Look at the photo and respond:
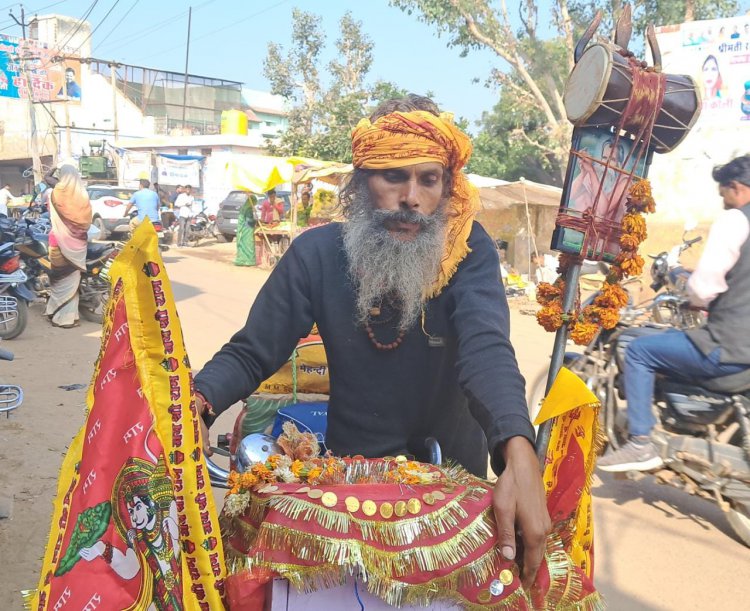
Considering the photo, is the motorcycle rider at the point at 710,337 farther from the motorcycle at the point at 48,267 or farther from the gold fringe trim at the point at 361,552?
the motorcycle at the point at 48,267

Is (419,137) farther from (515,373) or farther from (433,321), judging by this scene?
(515,373)

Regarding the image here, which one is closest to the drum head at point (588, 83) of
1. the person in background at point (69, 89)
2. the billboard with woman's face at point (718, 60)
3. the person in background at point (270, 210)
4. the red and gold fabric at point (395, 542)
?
the red and gold fabric at point (395, 542)

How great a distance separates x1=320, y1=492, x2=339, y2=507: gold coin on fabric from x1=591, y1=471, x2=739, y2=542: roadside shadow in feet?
12.3

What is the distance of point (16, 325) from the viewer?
848cm

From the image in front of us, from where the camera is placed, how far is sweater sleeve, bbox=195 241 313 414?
1.81 meters

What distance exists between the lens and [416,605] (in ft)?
4.67

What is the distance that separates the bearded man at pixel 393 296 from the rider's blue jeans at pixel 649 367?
249cm

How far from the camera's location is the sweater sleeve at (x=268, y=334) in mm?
1812

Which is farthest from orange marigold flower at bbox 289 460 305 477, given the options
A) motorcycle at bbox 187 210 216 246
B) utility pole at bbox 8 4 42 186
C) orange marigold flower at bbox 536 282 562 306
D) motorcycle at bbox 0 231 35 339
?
utility pole at bbox 8 4 42 186

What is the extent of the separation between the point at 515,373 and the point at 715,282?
285cm

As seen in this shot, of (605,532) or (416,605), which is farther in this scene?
(605,532)

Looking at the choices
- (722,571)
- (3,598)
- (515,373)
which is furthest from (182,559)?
(722,571)

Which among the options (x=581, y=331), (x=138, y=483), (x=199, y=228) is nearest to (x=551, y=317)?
(x=581, y=331)

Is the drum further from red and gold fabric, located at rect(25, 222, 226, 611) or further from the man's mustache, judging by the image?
red and gold fabric, located at rect(25, 222, 226, 611)
